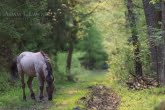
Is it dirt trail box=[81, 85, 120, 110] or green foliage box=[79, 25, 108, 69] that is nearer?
dirt trail box=[81, 85, 120, 110]

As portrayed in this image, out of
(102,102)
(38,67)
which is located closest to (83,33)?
(38,67)

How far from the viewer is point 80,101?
60.0 ft

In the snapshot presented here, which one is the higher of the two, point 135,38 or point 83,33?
point 135,38

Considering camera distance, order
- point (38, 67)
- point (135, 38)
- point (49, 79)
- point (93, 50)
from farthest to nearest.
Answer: point (93, 50) < point (135, 38) < point (38, 67) < point (49, 79)

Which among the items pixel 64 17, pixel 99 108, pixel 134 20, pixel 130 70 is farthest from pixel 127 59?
pixel 99 108

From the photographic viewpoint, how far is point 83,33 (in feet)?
134

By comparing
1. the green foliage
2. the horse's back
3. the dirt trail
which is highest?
the horse's back

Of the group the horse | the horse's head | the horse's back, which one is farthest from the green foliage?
the horse's head

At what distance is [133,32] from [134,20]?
102cm

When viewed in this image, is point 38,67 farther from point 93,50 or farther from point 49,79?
point 93,50

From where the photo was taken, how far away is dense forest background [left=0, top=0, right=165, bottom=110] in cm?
2034

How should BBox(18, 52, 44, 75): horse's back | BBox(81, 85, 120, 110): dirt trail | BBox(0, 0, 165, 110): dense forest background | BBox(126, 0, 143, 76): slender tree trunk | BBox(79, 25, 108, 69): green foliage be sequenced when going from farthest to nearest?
BBox(79, 25, 108, 69): green foliage
BBox(126, 0, 143, 76): slender tree trunk
BBox(0, 0, 165, 110): dense forest background
BBox(18, 52, 44, 75): horse's back
BBox(81, 85, 120, 110): dirt trail

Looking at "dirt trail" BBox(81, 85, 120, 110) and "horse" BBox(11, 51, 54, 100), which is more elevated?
"horse" BBox(11, 51, 54, 100)

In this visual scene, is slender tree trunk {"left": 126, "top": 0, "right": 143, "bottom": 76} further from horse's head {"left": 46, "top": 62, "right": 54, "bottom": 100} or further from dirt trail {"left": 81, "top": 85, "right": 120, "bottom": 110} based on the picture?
horse's head {"left": 46, "top": 62, "right": 54, "bottom": 100}
